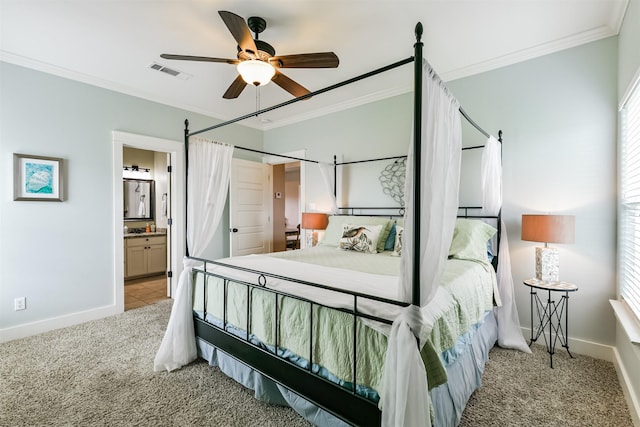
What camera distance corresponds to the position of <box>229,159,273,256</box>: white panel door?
4.66 m

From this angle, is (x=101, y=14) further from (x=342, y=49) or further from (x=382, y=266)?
(x=382, y=266)

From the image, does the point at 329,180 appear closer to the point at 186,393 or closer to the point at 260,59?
the point at 260,59

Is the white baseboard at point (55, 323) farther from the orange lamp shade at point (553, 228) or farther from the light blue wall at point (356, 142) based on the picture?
the orange lamp shade at point (553, 228)

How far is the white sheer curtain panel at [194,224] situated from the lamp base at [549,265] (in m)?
2.79

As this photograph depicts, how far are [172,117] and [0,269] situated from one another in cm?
247

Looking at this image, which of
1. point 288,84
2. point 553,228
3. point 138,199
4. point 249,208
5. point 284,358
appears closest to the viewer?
point 284,358

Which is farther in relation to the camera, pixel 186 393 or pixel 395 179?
pixel 395 179

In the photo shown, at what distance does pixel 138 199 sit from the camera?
18.7 feet

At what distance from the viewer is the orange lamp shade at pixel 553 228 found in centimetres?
232

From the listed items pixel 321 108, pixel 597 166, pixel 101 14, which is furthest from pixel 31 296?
pixel 597 166

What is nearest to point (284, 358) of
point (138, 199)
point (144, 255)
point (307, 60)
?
point (307, 60)

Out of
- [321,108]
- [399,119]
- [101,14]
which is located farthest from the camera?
[321,108]

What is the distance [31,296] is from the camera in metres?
2.99

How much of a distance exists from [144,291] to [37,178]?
7.26ft
